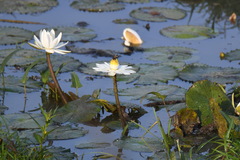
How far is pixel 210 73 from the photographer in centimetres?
491

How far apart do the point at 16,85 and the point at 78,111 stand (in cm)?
77

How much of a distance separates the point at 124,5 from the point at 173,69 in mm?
2575

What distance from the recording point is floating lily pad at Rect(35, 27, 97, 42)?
5.87m

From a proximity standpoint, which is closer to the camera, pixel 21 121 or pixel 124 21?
pixel 21 121

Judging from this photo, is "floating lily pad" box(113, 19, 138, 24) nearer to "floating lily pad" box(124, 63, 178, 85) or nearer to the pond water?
the pond water

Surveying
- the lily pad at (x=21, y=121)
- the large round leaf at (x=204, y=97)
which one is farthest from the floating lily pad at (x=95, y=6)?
the large round leaf at (x=204, y=97)

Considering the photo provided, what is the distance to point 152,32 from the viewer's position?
6.32 m

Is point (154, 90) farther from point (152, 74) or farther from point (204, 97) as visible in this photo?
point (204, 97)

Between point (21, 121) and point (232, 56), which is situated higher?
point (232, 56)

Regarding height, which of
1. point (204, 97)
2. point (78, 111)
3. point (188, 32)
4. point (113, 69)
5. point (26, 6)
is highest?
point (26, 6)

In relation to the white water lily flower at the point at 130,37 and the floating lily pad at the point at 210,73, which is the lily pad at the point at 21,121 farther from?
the white water lily flower at the point at 130,37

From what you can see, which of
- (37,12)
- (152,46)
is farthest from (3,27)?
(152,46)

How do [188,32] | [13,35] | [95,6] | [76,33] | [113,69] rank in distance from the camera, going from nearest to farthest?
[113,69], [13,35], [76,33], [188,32], [95,6]

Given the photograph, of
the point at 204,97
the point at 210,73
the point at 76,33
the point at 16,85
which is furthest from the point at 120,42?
the point at 204,97
